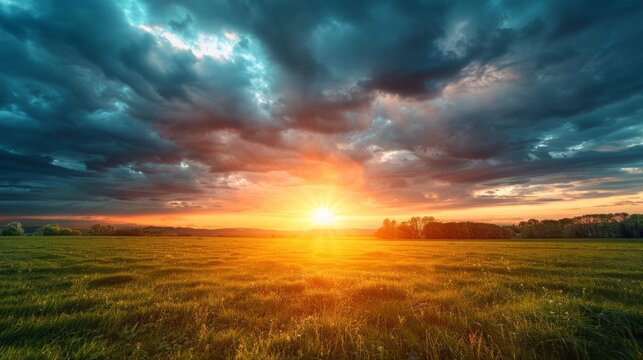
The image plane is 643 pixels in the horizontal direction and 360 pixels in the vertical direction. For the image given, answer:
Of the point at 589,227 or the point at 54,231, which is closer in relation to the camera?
the point at 54,231

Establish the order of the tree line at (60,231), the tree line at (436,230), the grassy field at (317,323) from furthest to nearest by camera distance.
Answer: the tree line at (436,230) → the tree line at (60,231) → the grassy field at (317,323)

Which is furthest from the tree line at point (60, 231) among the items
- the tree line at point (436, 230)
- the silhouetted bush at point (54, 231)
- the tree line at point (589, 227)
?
the tree line at point (589, 227)

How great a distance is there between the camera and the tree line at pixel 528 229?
108562 millimetres

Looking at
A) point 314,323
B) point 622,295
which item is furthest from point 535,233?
point 314,323

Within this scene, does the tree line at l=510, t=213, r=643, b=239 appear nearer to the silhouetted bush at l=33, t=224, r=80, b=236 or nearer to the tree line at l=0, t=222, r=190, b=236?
the tree line at l=0, t=222, r=190, b=236

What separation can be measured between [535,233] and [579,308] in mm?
149068

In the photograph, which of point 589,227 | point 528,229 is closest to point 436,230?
point 528,229

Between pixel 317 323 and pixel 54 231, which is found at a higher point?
pixel 317 323

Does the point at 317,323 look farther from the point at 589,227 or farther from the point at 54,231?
the point at 589,227

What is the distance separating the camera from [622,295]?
7.86 metres

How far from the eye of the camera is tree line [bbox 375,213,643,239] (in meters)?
109

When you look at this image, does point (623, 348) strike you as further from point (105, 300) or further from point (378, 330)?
point (105, 300)

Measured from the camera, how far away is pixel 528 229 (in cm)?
12550

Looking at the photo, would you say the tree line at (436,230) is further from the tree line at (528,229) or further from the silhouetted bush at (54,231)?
the silhouetted bush at (54,231)
